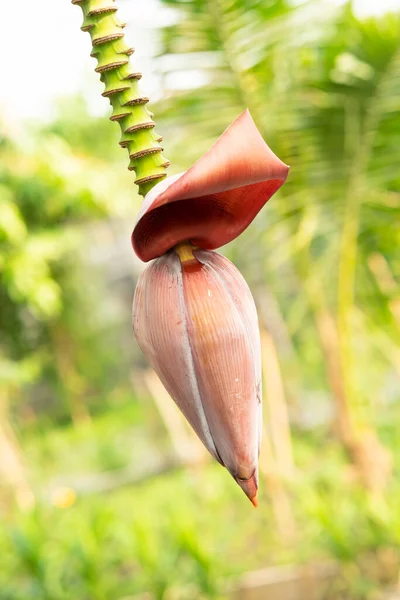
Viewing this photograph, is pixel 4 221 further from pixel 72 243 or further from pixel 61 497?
pixel 72 243

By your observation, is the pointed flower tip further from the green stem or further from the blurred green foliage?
the blurred green foliage

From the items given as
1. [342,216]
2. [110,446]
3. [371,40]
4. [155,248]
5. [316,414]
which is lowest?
[316,414]

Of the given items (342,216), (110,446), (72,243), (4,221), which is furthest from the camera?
(72,243)

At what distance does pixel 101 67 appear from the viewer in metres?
0.23

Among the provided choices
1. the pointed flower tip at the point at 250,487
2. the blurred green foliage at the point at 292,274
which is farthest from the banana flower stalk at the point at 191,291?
the blurred green foliage at the point at 292,274

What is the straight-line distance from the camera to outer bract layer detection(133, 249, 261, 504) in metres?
0.23

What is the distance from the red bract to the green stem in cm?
1

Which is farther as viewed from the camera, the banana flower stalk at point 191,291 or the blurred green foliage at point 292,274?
the blurred green foliage at point 292,274

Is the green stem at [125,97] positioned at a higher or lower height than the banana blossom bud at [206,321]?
higher

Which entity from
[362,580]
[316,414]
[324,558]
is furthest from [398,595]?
[316,414]

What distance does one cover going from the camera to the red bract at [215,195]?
0.20 m

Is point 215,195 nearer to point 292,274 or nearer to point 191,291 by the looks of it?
point 191,291

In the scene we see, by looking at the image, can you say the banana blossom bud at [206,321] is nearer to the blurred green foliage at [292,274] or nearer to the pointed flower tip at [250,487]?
the pointed flower tip at [250,487]

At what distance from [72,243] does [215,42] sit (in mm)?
5015
